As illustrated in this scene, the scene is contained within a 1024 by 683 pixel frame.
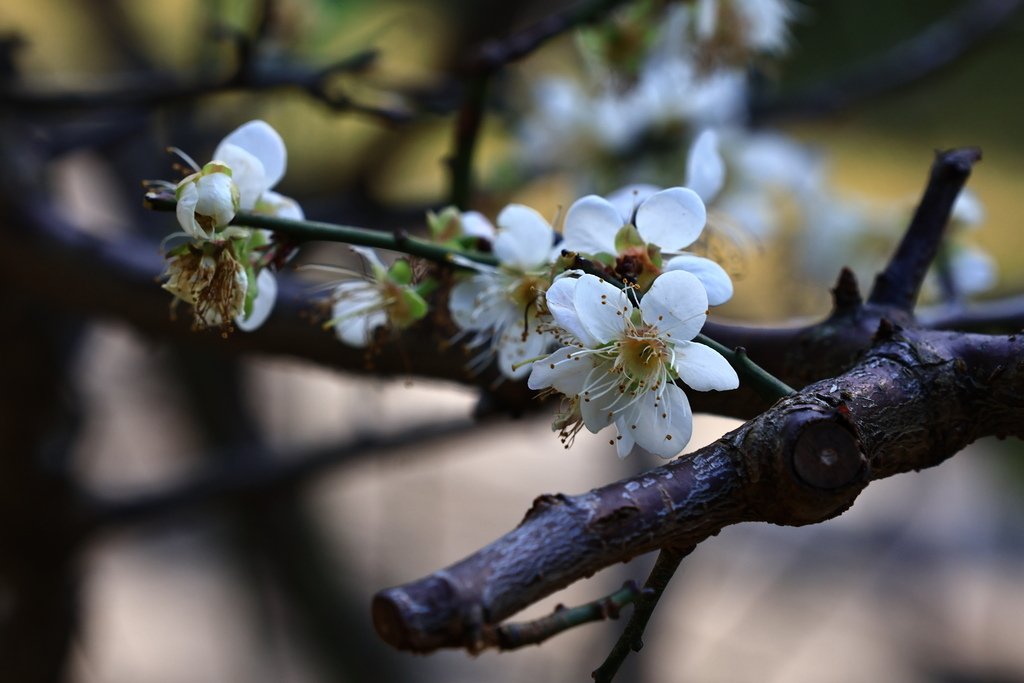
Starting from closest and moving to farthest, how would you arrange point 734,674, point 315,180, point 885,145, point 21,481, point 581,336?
point 581,336, point 21,481, point 315,180, point 885,145, point 734,674

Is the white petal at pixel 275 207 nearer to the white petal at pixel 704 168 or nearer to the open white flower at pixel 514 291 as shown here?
the open white flower at pixel 514 291

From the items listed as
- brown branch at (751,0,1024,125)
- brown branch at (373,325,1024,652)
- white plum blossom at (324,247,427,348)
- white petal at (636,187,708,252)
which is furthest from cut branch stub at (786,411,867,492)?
brown branch at (751,0,1024,125)

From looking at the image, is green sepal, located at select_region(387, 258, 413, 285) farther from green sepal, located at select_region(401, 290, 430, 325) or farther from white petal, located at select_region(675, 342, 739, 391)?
white petal, located at select_region(675, 342, 739, 391)

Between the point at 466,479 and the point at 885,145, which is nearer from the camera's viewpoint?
the point at 885,145

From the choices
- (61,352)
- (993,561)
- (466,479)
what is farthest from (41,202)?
(993,561)

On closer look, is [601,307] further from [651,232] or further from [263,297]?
[263,297]

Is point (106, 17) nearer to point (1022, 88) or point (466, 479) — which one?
point (466, 479)

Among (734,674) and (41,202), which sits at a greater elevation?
(41,202)

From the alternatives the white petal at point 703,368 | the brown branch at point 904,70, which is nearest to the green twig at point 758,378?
the white petal at point 703,368
